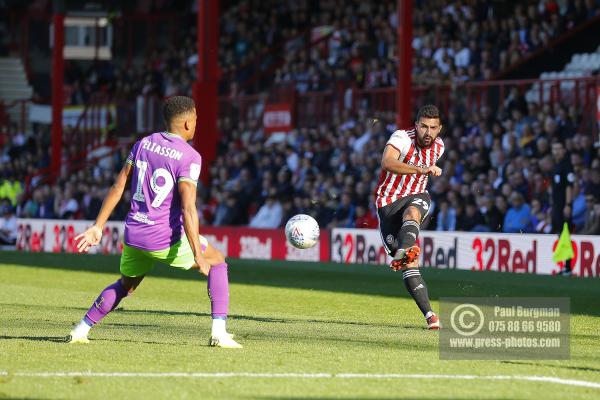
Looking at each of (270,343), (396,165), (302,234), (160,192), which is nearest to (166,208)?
(160,192)

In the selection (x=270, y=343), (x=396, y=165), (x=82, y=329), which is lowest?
(x=270, y=343)

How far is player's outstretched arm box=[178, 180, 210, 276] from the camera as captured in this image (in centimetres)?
983

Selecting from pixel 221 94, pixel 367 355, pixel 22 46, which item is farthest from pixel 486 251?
pixel 22 46

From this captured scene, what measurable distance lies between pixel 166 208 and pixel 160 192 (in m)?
0.13

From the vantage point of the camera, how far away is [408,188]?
12.7 m

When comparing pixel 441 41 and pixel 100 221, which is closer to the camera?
pixel 100 221

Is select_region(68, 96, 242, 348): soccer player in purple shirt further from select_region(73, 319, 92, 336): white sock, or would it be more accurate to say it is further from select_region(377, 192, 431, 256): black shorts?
select_region(377, 192, 431, 256): black shorts

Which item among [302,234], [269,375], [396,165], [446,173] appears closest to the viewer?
[269,375]

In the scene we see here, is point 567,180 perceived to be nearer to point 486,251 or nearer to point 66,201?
point 486,251

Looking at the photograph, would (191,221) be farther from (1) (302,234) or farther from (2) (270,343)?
(1) (302,234)

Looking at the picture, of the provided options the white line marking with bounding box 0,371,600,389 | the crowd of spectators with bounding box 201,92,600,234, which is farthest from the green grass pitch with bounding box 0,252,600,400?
the crowd of spectators with bounding box 201,92,600,234

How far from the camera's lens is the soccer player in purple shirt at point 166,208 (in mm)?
10070

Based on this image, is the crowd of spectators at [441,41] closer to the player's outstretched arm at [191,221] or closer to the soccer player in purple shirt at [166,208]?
the soccer player in purple shirt at [166,208]

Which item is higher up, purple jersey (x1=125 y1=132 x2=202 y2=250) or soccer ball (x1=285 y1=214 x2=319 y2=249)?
purple jersey (x1=125 y1=132 x2=202 y2=250)
